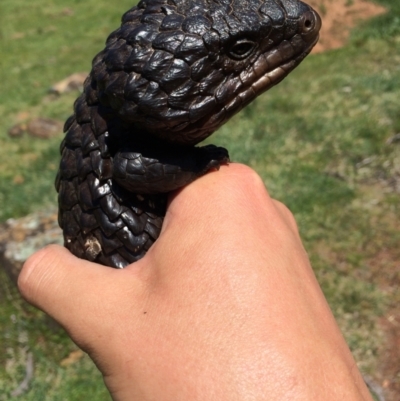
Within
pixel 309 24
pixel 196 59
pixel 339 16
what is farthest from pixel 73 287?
pixel 339 16

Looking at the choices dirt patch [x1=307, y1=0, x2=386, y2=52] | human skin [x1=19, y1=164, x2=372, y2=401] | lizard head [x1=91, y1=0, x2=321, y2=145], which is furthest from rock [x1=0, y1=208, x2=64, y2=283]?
dirt patch [x1=307, y1=0, x2=386, y2=52]

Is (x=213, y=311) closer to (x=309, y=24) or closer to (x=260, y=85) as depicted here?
(x=260, y=85)

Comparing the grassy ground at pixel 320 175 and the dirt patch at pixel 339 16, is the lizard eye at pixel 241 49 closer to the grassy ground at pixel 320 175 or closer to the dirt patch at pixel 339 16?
the grassy ground at pixel 320 175

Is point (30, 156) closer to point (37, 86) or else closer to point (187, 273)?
point (37, 86)

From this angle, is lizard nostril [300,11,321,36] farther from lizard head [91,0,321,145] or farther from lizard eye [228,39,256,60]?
lizard eye [228,39,256,60]

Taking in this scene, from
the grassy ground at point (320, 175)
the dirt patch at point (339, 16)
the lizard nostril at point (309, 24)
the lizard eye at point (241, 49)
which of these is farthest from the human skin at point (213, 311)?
the dirt patch at point (339, 16)
